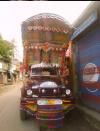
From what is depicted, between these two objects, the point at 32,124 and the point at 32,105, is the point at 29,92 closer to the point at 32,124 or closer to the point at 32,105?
the point at 32,105

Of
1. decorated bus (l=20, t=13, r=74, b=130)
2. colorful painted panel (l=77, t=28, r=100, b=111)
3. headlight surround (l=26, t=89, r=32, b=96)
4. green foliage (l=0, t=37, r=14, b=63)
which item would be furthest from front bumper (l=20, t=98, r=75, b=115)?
green foliage (l=0, t=37, r=14, b=63)

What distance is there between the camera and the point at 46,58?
41.5ft

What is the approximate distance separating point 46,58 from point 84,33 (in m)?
2.12

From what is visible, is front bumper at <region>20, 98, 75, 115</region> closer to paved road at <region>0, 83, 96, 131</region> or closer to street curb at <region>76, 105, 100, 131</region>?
paved road at <region>0, 83, 96, 131</region>

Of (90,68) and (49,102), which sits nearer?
(49,102)

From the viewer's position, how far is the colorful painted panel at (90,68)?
11336mm

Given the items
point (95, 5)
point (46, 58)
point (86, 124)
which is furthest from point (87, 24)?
point (86, 124)

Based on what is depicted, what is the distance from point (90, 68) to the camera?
40.4 feet

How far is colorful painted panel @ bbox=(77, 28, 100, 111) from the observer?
11336 mm

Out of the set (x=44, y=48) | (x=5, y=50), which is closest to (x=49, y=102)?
(x=44, y=48)

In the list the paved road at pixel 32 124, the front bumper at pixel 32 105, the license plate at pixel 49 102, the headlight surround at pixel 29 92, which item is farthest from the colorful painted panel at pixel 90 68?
the headlight surround at pixel 29 92

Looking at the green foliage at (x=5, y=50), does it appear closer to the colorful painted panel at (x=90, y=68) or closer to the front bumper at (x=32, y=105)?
the colorful painted panel at (x=90, y=68)

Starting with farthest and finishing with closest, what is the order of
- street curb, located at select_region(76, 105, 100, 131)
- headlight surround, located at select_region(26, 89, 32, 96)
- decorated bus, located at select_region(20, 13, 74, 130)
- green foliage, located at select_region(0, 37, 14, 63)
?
green foliage, located at select_region(0, 37, 14, 63) → decorated bus, located at select_region(20, 13, 74, 130) → headlight surround, located at select_region(26, 89, 32, 96) → street curb, located at select_region(76, 105, 100, 131)

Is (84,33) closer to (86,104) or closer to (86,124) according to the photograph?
(86,104)
